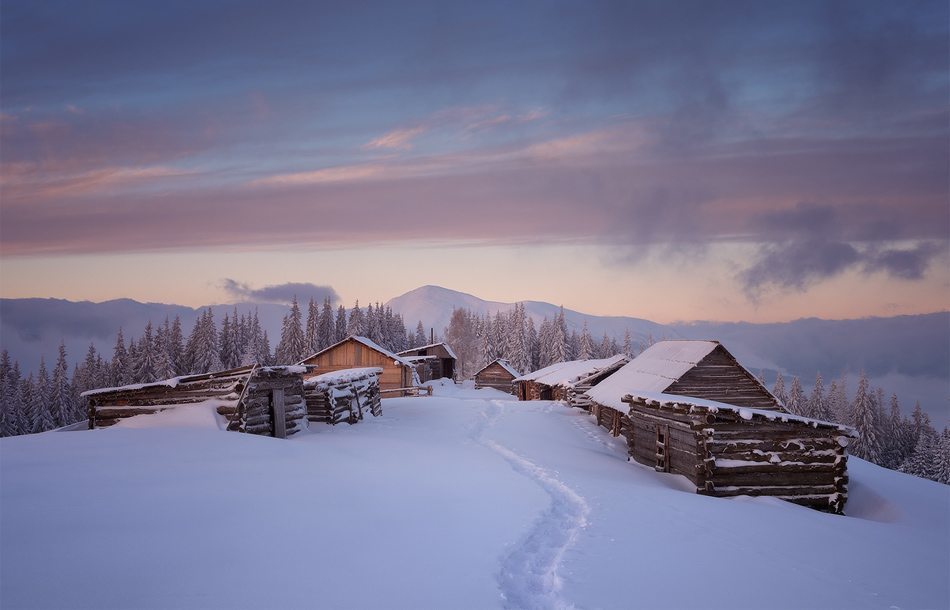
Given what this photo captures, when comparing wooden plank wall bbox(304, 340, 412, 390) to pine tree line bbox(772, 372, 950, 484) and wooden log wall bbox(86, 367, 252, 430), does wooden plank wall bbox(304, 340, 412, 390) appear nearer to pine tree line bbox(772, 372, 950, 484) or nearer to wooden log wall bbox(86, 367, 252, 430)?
wooden log wall bbox(86, 367, 252, 430)

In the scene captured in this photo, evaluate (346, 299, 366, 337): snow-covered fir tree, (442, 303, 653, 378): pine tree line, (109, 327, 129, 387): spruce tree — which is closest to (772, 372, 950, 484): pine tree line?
(442, 303, 653, 378): pine tree line

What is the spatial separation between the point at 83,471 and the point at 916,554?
16.7 metres

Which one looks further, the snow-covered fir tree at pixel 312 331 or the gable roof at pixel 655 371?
the snow-covered fir tree at pixel 312 331

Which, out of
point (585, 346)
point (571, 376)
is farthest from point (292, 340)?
point (571, 376)

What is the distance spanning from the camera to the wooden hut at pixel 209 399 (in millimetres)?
16828

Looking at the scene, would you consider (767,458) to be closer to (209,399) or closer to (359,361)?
(209,399)

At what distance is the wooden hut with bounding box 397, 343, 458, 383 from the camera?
230ft

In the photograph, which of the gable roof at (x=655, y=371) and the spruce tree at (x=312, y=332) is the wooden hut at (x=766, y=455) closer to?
the gable roof at (x=655, y=371)

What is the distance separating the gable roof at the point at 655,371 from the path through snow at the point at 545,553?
11284mm

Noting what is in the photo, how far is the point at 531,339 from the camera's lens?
10794 cm

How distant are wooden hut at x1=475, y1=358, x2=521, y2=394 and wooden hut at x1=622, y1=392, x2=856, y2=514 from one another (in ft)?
178

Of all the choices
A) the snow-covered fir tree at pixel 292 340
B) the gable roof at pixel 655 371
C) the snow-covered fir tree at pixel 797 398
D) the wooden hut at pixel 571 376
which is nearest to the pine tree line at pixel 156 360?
the snow-covered fir tree at pixel 292 340

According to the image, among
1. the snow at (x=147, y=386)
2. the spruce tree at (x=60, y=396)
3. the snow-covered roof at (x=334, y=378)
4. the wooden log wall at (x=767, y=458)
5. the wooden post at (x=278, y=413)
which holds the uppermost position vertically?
the snow at (x=147, y=386)

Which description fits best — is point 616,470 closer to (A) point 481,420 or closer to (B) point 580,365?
(A) point 481,420
